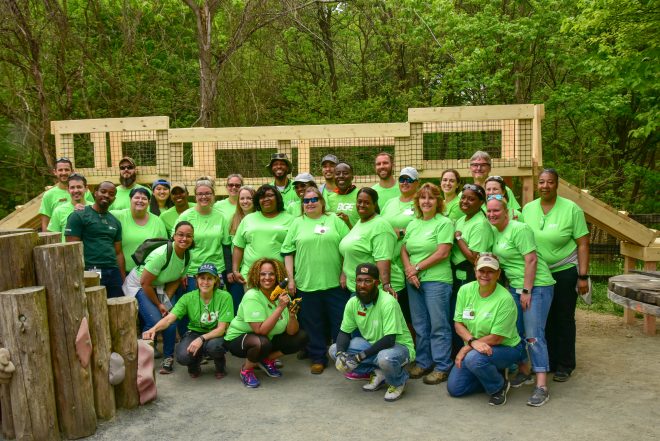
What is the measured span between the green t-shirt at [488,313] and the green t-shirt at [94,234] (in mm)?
3583

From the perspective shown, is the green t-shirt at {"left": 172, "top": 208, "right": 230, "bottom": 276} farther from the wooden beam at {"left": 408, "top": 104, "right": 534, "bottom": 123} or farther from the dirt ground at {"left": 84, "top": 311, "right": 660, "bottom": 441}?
the wooden beam at {"left": 408, "top": 104, "right": 534, "bottom": 123}

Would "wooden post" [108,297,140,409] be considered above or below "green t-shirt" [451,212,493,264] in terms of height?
below

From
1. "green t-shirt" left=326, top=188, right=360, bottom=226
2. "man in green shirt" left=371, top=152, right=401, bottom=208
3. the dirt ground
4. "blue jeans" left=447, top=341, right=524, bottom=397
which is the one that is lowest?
the dirt ground

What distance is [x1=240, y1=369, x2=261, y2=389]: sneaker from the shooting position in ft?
19.7

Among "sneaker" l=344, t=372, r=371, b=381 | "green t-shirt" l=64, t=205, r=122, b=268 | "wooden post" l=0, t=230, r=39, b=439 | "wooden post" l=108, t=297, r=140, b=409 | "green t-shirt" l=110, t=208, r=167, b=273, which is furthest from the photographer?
"green t-shirt" l=110, t=208, r=167, b=273

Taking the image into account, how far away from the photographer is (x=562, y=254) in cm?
598

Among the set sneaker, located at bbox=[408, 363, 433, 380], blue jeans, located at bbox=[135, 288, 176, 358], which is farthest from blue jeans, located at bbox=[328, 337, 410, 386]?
blue jeans, located at bbox=[135, 288, 176, 358]

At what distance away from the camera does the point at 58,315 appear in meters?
4.78

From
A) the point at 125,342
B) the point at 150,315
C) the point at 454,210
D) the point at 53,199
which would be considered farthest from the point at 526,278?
the point at 53,199

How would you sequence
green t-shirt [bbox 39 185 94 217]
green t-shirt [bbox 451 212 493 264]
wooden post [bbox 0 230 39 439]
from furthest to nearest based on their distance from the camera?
green t-shirt [bbox 39 185 94 217] → green t-shirt [bbox 451 212 493 264] → wooden post [bbox 0 230 39 439]

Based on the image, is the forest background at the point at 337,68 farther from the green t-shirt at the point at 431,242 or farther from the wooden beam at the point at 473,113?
the green t-shirt at the point at 431,242

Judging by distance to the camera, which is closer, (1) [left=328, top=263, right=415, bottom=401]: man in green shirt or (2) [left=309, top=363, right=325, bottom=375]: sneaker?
(1) [left=328, top=263, right=415, bottom=401]: man in green shirt

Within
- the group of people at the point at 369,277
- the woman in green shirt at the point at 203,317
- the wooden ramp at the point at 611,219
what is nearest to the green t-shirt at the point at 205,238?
the group of people at the point at 369,277

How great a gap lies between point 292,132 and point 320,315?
124 inches
